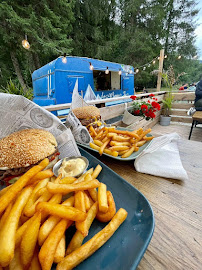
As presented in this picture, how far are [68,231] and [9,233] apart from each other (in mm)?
270

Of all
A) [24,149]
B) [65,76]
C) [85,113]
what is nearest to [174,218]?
[24,149]

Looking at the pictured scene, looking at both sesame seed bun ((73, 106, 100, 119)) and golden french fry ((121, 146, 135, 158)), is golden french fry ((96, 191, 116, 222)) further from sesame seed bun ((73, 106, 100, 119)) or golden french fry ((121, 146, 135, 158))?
sesame seed bun ((73, 106, 100, 119))

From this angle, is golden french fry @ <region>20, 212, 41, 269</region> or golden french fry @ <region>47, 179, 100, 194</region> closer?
golden french fry @ <region>20, 212, 41, 269</region>

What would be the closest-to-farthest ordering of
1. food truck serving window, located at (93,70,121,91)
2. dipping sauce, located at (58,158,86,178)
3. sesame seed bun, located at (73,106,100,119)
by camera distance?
dipping sauce, located at (58,158,86,178) → sesame seed bun, located at (73,106,100,119) → food truck serving window, located at (93,70,121,91)

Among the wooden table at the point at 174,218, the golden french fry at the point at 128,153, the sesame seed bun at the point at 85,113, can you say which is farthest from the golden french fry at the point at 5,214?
the sesame seed bun at the point at 85,113

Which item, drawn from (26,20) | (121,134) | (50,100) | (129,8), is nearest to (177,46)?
(129,8)

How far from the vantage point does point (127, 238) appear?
582mm

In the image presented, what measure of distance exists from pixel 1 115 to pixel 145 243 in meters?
1.44

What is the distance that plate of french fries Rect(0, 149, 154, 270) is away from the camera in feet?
1.59

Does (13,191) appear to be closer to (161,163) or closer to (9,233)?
(9,233)

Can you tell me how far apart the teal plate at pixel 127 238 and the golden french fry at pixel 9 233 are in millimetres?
253

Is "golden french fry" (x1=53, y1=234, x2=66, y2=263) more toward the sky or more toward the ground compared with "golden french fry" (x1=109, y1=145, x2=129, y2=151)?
more toward the ground

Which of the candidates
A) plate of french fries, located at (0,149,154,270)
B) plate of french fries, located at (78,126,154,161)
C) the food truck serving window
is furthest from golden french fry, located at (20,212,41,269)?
the food truck serving window

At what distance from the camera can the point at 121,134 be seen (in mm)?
1491
